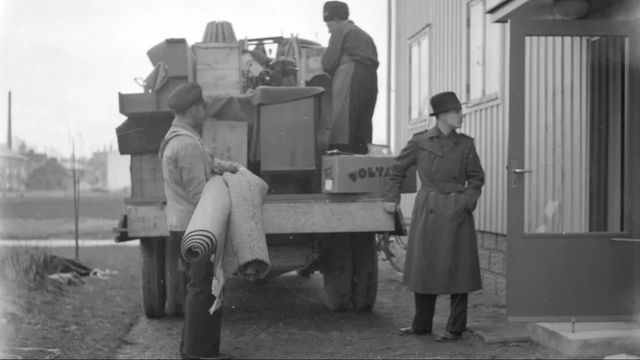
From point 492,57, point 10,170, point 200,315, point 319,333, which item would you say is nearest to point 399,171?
point 319,333

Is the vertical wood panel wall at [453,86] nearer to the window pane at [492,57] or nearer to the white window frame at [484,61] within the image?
the white window frame at [484,61]

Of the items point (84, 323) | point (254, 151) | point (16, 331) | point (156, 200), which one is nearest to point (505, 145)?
point (254, 151)

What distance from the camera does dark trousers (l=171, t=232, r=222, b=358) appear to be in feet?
16.4

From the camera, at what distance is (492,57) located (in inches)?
328

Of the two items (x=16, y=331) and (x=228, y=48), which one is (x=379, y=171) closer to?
(x=228, y=48)

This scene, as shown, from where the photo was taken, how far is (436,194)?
228 inches

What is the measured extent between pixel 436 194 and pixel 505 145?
2346 millimetres

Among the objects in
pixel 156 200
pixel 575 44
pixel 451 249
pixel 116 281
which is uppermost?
pixel 575 44

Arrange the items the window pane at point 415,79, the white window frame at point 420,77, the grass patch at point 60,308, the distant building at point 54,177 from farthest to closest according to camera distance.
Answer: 1. the distant building at point 54,177
2. the window pane at point 415,79
3. the white window frame at point 420,77
4. the grass patch at point 60,308

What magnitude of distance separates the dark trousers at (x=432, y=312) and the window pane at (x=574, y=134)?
2.73 feet

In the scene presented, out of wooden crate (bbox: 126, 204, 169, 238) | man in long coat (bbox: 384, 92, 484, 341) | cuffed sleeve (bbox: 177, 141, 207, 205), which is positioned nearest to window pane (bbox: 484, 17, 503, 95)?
man in long coat (bbox: 384, 92, 484, 341)

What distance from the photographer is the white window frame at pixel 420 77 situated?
1083 centimetres

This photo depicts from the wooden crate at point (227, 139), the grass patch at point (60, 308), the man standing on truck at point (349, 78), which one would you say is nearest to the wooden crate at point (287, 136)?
the wooden crate at point (227, 139)

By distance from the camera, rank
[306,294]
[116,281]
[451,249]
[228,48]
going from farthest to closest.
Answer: [116,281] < [306,294] < [228,48] < [451,249]
